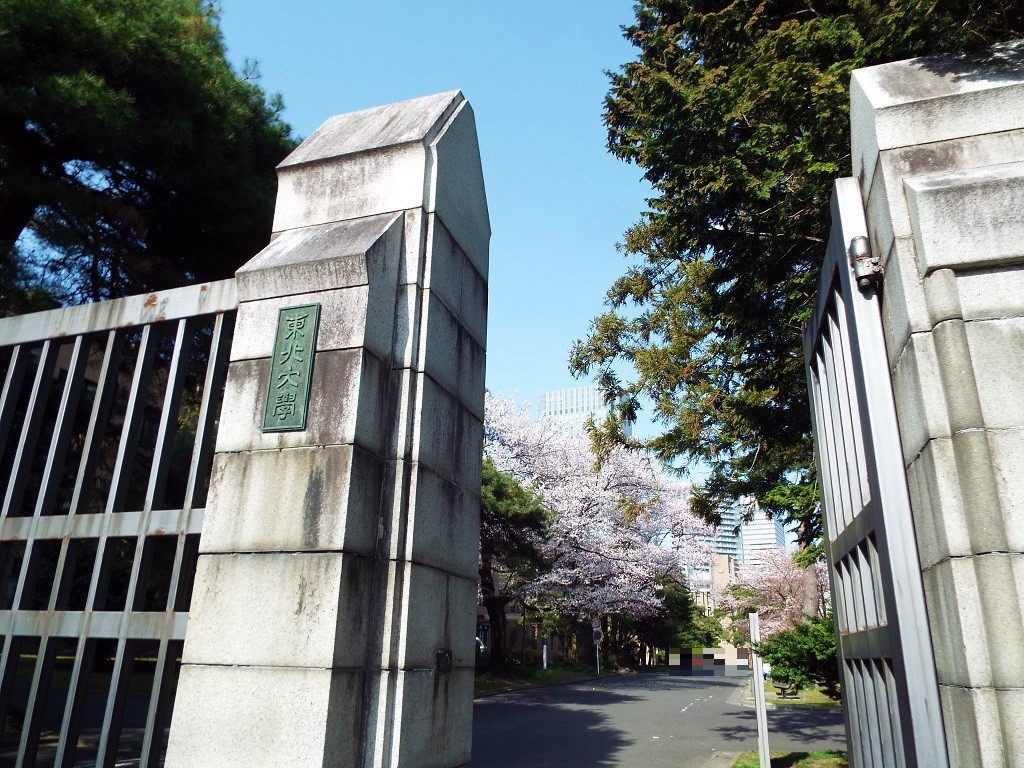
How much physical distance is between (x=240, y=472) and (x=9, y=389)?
84.3 inches

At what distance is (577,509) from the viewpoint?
31.5 m

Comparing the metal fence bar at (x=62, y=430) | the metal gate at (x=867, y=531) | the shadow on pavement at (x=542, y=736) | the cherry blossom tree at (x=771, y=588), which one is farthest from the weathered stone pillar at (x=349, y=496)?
the cherry blossom tree at (x=771, y=588)

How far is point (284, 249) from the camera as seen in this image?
431 cm

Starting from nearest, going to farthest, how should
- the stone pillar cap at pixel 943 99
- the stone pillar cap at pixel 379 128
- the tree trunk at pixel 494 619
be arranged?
the stone pillar cap at pixel 943 99
the stone pillar cap at pixel 379 128
the tree trunk at pixel 494 619

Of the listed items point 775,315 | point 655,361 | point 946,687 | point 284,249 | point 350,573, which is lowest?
point 946,687

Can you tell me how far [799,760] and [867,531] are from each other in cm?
1066

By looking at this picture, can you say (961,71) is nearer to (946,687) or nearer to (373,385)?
(946,687)

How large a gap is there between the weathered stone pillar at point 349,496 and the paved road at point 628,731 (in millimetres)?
9139

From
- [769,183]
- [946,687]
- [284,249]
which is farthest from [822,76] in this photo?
[946,687]

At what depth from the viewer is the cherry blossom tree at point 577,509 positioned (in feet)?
103

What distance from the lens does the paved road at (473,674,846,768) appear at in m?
13.1

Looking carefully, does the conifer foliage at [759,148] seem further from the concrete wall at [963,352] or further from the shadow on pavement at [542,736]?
the shadow on pavement at [542,736]

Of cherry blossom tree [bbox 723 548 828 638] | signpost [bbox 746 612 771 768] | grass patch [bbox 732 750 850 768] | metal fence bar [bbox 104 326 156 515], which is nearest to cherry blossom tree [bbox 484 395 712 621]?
cherry blossom tree [bbox 723 548 828 638]

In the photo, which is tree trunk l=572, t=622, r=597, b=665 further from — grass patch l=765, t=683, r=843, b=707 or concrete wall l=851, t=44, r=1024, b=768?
concrete wall l=851, t=44, r=1024, b=768
